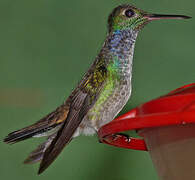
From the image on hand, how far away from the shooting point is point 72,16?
2719mm

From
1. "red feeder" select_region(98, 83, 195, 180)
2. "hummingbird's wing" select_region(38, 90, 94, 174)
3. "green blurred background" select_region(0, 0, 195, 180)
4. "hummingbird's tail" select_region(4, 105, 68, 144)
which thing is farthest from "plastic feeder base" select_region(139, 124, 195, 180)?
"green blurred background" select_region(0, 0, 195, 180)

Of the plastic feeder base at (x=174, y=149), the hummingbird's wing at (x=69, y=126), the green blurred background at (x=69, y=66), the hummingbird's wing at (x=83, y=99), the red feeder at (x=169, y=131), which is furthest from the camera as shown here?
the green blurred background at (x=69, y=66)

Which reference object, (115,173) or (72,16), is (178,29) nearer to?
(72,16)

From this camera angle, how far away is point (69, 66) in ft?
8.77

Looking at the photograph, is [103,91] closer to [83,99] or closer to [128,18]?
[83,99]

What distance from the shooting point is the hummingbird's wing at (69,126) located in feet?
4.57

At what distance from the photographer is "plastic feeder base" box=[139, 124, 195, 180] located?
A: 1140 millimetres

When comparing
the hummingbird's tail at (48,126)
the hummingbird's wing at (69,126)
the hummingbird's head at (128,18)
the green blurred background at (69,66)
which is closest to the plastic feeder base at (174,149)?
the hummingbird's wing at (69,126)

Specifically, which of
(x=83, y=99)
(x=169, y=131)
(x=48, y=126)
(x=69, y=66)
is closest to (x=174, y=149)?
(x=169, y=131)

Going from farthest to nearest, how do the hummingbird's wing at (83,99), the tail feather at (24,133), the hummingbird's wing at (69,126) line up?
the tail feather at (24,133)
the hummingbird's wing at (83,99)
the hummingbird's wing at (69,126)

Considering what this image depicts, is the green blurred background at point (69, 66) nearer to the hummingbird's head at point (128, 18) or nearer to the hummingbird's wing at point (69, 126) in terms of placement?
the hummingbird's head at point (128, 18)

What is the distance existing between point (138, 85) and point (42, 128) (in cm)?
107

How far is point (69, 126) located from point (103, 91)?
324 millimetres

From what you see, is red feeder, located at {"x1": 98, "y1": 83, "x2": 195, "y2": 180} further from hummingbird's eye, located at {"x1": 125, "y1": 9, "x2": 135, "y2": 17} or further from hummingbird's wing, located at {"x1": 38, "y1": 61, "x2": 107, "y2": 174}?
hummingbird's eye, located at {"x1": 125, "y1": 9, "x2": 135, "y2": 17}
